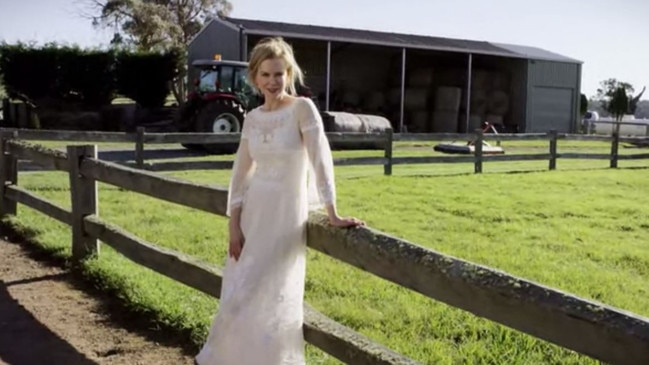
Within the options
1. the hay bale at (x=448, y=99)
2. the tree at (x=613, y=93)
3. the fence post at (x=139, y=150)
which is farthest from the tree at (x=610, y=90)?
the fence post at (x=139, y=150)

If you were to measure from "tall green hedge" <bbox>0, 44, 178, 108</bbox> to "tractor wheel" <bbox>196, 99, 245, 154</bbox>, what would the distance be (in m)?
10.00

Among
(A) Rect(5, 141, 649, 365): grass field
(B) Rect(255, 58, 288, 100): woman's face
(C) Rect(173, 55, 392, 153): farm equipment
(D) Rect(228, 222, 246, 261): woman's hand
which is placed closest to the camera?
(B) Rect(255, 58, 288, 100): woman's face

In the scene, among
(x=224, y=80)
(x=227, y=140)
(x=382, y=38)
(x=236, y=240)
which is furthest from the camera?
(x=382, y=38)

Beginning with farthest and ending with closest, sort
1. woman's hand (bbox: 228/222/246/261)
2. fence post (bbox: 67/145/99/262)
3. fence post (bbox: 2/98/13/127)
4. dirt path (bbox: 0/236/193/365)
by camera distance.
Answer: fence post (bbox: 2/98/13/127) → fence post (bbox: 67/145/99/262) → dirt path (bbox: 0/236/193/365) → woman's hand (bbox: 228/222/246/261)

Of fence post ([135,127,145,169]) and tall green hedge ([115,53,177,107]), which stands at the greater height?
tall green hedge ([115,53,177,107])

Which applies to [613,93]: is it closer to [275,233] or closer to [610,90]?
[610,90]

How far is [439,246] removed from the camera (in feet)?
19.9

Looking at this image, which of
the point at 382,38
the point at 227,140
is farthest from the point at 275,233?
the point at 382,38

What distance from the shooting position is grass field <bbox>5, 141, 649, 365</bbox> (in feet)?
12.6

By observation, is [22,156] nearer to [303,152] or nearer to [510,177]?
[303,152]

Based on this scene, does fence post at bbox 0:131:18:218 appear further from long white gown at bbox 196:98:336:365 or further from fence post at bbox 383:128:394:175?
fence post at bbox 383:128:394:175

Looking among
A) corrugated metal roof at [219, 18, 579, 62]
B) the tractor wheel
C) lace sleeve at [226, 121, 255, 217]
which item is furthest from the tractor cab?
lace sleeve at [226, 121, 255, 217]

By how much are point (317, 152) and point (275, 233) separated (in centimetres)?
37

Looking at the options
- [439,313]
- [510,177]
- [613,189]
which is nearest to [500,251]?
[439,313]
